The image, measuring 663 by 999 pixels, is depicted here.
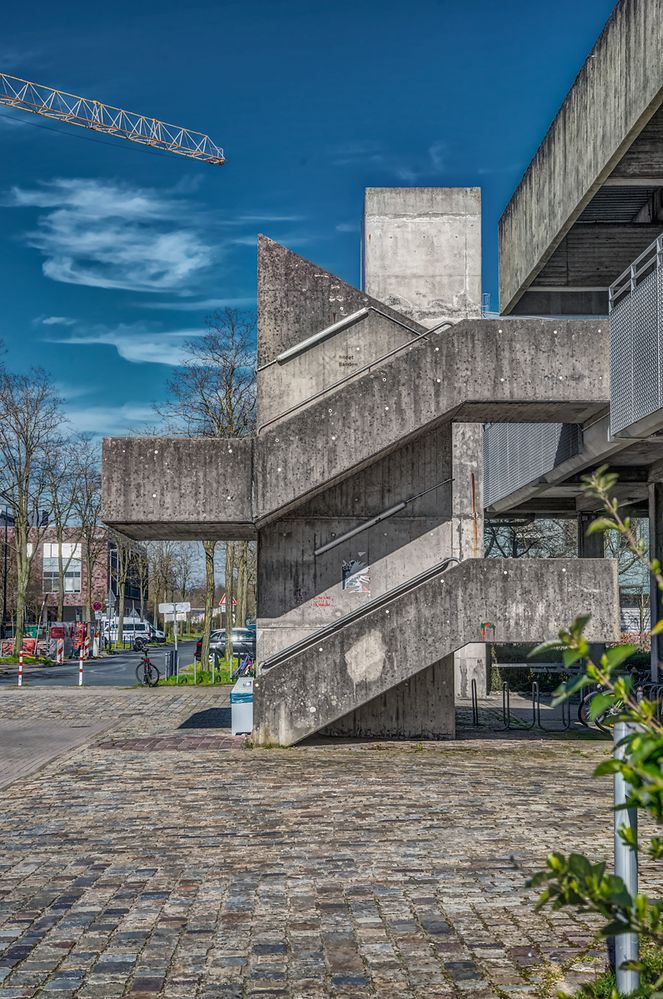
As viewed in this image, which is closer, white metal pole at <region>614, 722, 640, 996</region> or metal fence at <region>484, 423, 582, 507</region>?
white metal pole at <region>614, 722, 640, 996</region>

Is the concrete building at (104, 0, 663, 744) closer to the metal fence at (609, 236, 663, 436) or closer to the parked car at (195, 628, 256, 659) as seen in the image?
the metal fence at (609, 236, 663, 436)

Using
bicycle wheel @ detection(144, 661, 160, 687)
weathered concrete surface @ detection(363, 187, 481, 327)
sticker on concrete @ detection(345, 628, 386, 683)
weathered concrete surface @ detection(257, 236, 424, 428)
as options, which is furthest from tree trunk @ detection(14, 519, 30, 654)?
sticker on concrete @ detection(345, 628, 386, 683)

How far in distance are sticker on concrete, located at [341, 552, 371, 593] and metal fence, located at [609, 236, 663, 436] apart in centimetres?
409

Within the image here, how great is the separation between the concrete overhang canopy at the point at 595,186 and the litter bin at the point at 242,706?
7980 mm

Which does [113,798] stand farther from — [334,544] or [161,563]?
[161,563]

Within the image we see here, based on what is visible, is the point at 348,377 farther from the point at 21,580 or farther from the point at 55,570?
the point at 55,570

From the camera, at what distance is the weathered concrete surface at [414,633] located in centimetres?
1434

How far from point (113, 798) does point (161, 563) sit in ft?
206

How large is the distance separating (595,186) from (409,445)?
4661 mm

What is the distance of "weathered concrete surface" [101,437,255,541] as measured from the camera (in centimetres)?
1480

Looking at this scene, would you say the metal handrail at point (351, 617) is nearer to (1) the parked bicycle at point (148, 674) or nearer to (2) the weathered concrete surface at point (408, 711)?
(2) the weathered concrete surface at point (408, 711)

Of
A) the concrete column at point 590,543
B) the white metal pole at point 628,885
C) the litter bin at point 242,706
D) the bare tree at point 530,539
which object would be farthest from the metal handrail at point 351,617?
the bare tree at point 530,539

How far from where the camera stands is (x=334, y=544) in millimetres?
16281

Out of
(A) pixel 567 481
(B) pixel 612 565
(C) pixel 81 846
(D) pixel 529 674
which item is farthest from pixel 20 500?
(C) pixel 81 846
